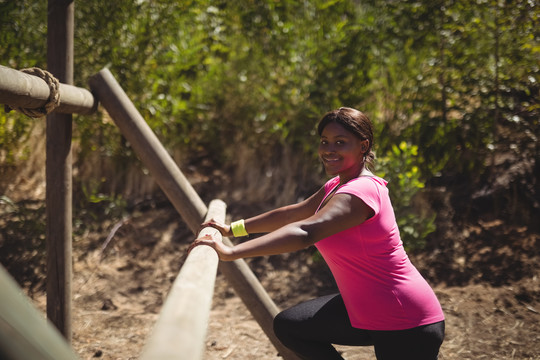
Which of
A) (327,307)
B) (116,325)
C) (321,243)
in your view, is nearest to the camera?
(321,243)

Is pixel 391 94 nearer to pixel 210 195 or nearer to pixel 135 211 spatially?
pixel 210 195

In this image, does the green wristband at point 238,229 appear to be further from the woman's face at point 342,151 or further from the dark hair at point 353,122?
the dark hair at point 353,122

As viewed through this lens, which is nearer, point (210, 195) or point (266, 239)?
point (266, 239)

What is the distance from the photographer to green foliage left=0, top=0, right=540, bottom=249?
3.94 metres

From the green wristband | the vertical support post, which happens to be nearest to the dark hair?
the green wristband

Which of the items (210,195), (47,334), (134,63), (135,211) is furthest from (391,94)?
(47,334)

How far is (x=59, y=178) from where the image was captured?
8.52ft

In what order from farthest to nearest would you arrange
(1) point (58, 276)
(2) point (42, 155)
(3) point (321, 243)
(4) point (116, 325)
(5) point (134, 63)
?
1. (2) point (42, 155)
2. (5) point (134, 63)
3. (4) point (116, 325)
4. (1) point (58, 276)
5. (3) point (321, 243)

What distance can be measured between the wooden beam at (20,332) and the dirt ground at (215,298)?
8.07 ft

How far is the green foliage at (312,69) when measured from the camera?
3.94 meters

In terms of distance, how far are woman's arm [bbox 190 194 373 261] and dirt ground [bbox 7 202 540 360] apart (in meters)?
1.72

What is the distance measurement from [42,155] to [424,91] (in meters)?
4.09

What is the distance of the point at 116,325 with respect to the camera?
346 centimetres

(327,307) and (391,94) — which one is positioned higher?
(391,94)
